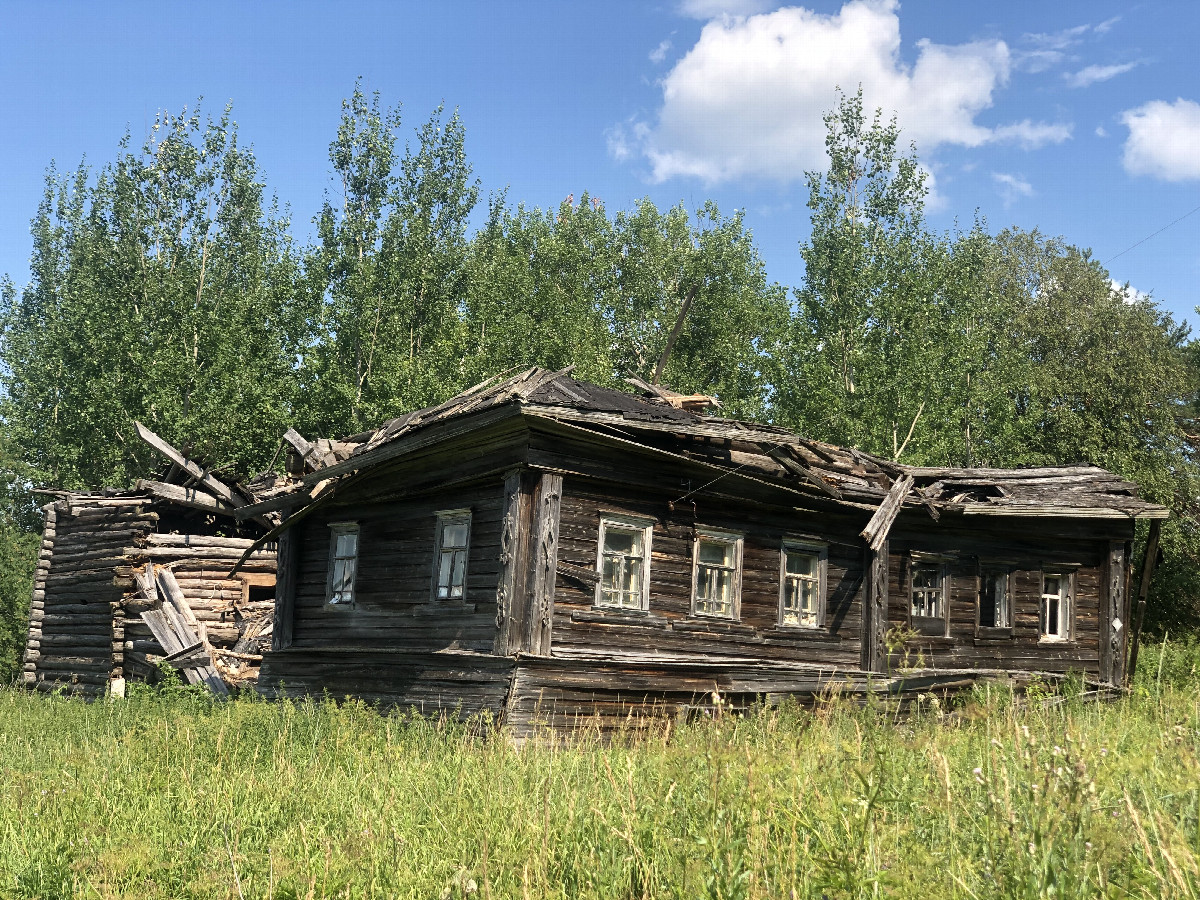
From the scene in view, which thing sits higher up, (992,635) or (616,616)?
(616,616)

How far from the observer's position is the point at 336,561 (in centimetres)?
1727

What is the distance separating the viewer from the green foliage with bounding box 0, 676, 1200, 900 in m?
3.72

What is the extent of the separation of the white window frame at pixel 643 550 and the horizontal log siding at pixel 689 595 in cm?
8

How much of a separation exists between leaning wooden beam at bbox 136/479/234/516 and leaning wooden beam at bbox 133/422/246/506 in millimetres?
176

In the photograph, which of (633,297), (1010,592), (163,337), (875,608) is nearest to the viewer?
(875,608)

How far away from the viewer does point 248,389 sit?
97.9 ft

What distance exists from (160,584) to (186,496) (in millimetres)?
1953

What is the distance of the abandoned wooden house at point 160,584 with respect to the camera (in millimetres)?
19844

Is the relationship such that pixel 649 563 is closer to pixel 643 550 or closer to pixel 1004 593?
pixel 643 550

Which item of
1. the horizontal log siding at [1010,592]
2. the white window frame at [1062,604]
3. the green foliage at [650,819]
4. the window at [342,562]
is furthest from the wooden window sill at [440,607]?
the white window frame at [1062,604]

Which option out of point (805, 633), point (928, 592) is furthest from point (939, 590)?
point (805, 633)

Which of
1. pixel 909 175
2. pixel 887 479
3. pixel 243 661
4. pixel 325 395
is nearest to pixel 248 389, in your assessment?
pixel 325 395

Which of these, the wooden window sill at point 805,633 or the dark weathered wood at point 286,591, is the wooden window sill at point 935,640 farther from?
the dark weathered wood at point 286,591

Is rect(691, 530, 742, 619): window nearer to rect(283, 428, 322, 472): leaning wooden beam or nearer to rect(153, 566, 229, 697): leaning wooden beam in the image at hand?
rect(283, 428, 322, 472): leaning wooden beam
